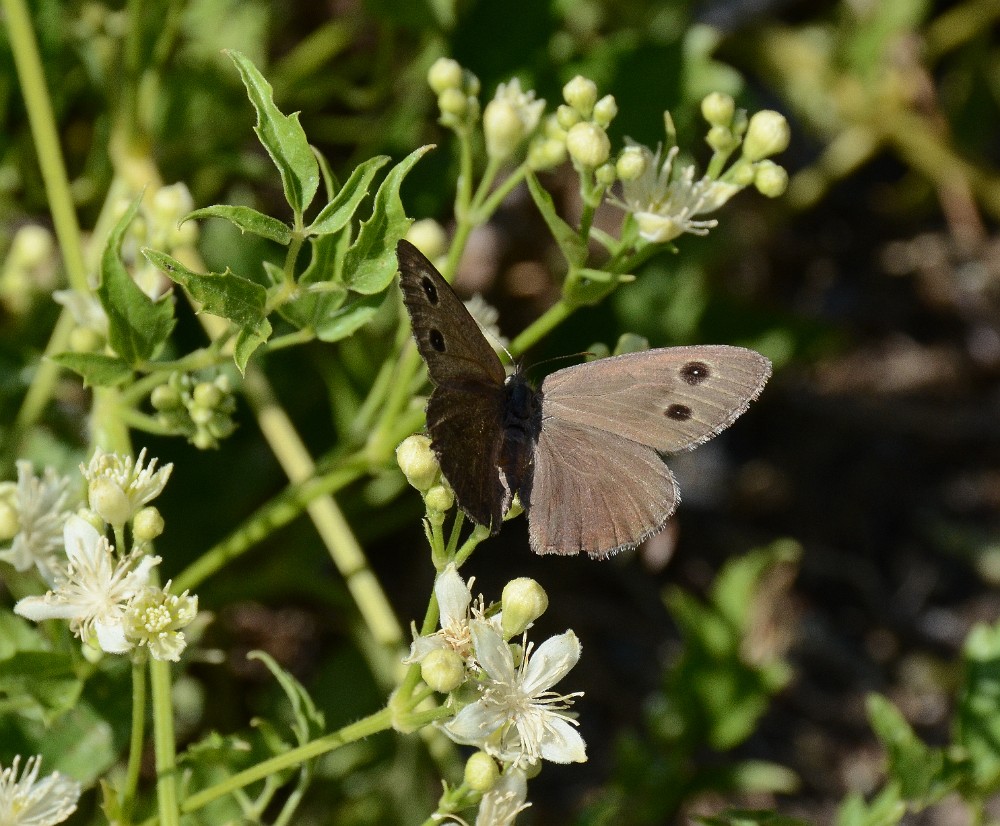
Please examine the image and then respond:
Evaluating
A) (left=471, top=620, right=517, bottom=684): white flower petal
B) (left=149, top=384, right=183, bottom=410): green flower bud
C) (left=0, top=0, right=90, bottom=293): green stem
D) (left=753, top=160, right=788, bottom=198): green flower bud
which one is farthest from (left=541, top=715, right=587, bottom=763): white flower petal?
(left=0, top=0, right=90, bottom=293): green stem

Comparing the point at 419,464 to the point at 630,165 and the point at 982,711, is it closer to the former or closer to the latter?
the point at 630,165

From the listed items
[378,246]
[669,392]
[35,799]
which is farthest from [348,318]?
[35,799]

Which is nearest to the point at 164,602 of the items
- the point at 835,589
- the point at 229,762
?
the point at 229,762

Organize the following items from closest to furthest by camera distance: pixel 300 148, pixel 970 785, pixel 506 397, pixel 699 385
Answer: pixel 300 148, pixel 699 385, pixel 506 397, pixel 970 785

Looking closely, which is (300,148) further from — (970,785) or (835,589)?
(835,589)

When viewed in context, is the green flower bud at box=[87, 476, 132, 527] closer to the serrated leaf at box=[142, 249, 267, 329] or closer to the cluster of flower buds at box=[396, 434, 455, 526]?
the serrated leaf at box=[142, 249, 267, 329]

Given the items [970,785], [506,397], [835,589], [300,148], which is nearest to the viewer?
[300,148]

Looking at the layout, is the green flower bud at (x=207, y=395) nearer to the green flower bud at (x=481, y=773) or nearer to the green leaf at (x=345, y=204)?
the green leaf at (x=345, y=204)
